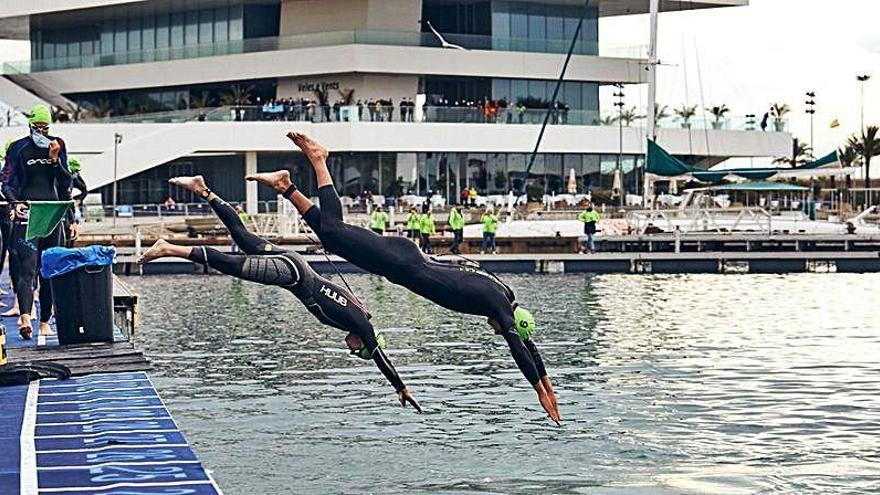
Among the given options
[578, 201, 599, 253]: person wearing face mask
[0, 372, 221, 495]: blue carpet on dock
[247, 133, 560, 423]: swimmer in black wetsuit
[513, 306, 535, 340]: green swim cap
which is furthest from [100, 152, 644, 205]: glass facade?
[247, 133, 560, 423]: swimmer in black wetsuit

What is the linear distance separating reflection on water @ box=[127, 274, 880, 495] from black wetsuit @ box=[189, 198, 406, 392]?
61.9 inches

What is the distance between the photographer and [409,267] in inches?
506

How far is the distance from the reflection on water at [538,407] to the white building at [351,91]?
36.5 meters

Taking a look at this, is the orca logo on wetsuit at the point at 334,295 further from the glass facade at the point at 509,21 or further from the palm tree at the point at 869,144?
the palm tree at the point at 869,144

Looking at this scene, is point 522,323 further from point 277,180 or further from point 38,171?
point 38,171

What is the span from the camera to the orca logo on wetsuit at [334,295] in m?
13.2

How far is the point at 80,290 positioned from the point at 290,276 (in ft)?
14.7

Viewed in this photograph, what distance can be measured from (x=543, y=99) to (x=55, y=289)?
207ft

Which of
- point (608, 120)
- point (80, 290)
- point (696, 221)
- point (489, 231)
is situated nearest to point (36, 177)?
point (80, 290)

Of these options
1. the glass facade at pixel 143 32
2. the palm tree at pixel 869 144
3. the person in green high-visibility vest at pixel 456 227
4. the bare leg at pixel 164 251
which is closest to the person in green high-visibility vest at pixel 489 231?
the person in green high-visibility vest at pixel 456 227

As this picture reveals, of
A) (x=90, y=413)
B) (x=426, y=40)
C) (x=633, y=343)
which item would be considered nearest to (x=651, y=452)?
(x=90, y=413)

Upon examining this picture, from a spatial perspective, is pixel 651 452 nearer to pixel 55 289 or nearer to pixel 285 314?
pixel 55 289

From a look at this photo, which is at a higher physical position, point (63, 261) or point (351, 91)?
point (351, 91)

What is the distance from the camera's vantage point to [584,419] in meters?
18.3
